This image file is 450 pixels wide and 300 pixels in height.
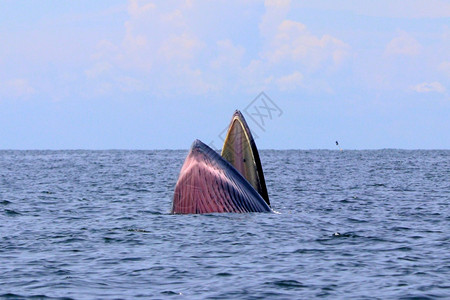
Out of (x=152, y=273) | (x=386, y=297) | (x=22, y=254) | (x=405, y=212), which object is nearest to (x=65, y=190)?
(x=405, y=212)

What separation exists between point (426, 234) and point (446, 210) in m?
8.20

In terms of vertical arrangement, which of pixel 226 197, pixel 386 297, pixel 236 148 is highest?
pixel 236 148

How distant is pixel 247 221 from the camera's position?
22438mm

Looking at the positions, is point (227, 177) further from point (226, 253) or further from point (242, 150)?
point (226, 253)

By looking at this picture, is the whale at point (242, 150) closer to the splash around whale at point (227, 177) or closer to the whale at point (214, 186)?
the splash around whale at point (227, 177)

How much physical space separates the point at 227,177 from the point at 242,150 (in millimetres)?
1487

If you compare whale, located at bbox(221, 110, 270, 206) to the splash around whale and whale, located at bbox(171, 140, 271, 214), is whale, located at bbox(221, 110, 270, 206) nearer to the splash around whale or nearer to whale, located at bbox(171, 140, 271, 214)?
the splash around whale

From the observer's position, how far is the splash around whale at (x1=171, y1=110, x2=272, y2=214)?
21703mm

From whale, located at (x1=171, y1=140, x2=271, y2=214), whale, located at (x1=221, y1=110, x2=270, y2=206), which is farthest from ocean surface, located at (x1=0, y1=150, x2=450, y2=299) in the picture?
whale, located at (x1=221, y1=110, x2=270, y2=206)

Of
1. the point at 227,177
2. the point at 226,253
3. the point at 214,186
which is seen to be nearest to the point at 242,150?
the point at 227,177

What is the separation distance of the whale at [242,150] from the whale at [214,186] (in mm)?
722

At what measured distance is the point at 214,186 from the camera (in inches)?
859

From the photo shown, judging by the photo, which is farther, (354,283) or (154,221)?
(154,221)

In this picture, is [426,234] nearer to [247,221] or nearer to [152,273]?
[247,221]
